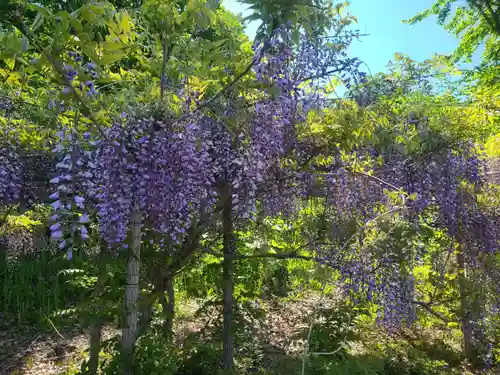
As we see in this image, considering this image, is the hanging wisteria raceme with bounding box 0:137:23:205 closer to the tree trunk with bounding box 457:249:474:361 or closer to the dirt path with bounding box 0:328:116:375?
the dirt path with bounding box 0:328:116:375

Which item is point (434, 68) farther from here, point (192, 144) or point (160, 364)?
point (160, 364)

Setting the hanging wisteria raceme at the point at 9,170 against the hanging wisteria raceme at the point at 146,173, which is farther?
the hanging wisteria raceme at the point at 9,170

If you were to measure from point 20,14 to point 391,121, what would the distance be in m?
3.23

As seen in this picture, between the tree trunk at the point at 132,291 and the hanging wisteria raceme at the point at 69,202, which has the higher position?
the hanging wisteria raceme at the point at 69,202

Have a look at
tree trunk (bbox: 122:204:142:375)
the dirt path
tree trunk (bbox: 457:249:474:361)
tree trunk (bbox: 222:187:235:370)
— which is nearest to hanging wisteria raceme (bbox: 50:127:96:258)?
tree trunk (bbox: 122:204:142:375)

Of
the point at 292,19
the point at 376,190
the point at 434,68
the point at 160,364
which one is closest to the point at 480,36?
the point at 434,68

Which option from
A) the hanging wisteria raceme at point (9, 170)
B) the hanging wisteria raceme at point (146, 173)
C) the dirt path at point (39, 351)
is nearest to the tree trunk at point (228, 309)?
the hanging wisteria raceme at point (146, 173)

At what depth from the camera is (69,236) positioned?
6.54 ft

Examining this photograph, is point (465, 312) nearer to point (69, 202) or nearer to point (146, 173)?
point (146, 173)

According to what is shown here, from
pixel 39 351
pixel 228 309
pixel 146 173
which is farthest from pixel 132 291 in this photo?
pixel 39 351

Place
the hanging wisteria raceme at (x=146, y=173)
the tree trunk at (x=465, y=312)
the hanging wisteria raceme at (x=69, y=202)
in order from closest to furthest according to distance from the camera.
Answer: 1. the hanging wisteria raceme at (x=69, y=202)
2. the hanging wisteria raceme at (x=146, y=173)
3. the tree trunk at (x=465, y=312)

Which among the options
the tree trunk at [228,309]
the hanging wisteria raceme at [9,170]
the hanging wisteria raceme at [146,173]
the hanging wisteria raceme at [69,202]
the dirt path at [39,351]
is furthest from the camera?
the dirt path at [39,351]

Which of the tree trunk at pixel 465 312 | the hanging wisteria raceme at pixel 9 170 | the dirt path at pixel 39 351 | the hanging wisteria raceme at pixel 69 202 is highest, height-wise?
the hanging wisteria raceme at pixel 9 170

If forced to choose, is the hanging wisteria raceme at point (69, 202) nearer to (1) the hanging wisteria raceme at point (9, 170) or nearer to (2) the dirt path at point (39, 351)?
(1) the hanging wisteria raceme at point (9, 170)
